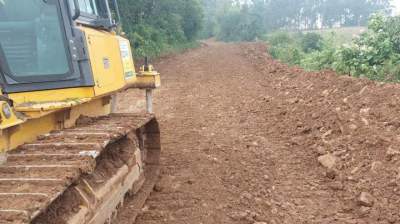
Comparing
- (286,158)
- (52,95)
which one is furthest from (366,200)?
(52,95)

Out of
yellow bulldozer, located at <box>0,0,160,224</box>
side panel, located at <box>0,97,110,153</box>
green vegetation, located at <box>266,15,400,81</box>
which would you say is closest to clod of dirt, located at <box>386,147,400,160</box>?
yellow bulldozer, located at <box>0,0,160,224</box>

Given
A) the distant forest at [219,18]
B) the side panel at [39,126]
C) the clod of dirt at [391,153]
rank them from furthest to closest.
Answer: the distant forest at [219,18] → the clod of dirt at [391,153] → the side panel at [39,126]

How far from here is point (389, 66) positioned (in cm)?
934

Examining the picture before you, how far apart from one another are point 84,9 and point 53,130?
1528 mm

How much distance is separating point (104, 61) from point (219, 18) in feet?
198

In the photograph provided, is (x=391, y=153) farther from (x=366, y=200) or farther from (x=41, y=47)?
(x=41, y=47)

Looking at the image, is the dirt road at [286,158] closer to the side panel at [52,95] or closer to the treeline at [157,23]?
the side panel at [52,95]

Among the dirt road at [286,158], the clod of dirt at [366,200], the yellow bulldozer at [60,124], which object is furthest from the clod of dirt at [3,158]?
the clod of dirt at [366,200]

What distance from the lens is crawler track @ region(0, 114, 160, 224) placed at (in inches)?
102

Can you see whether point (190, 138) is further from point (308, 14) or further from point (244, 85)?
point (308, 14)

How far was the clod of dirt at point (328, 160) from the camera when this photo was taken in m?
5.66

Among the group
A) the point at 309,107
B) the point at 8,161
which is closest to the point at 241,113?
the point at 309,107

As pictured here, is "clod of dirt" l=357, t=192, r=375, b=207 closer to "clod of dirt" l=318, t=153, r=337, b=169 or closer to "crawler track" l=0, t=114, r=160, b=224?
"clod of dirt" l=318, t=153, r=337, b=169

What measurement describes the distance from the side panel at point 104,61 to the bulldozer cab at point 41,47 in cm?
14
